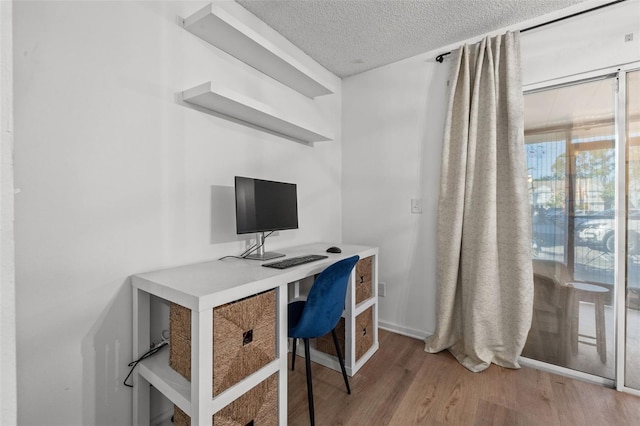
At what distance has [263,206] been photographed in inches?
74.0

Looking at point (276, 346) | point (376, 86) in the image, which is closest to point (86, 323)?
point (276, 346)

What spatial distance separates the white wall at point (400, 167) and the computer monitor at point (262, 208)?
0.97 meters

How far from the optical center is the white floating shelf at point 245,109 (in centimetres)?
155

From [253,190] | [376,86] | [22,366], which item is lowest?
[22,366]

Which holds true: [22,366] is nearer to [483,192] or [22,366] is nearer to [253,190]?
[253,190]

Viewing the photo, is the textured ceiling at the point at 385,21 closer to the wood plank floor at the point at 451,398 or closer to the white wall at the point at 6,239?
the white wall at the point at 6,239

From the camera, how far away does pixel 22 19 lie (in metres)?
1.12

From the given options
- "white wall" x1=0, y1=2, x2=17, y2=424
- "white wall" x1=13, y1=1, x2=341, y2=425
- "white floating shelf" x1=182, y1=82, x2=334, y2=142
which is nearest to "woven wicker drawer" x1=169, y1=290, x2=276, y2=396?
"white wall" x1=13, y1=1, x2=341, y2=425

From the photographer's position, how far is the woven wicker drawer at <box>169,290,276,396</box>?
1.15 m

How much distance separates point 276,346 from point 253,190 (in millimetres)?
902

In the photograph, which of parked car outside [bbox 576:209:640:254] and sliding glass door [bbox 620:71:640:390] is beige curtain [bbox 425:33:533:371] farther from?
sliding glass door [bbox 620:71:640:390]

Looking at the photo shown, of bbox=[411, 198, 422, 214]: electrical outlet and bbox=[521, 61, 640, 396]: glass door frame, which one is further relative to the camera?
bbox=[411, 198, 422, 214]: electrical outlet

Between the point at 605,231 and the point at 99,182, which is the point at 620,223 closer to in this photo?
the point at 605,231

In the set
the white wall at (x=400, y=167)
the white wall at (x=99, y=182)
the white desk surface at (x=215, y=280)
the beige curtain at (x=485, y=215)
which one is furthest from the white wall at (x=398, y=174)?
the white wall at (x=99, y=182)
